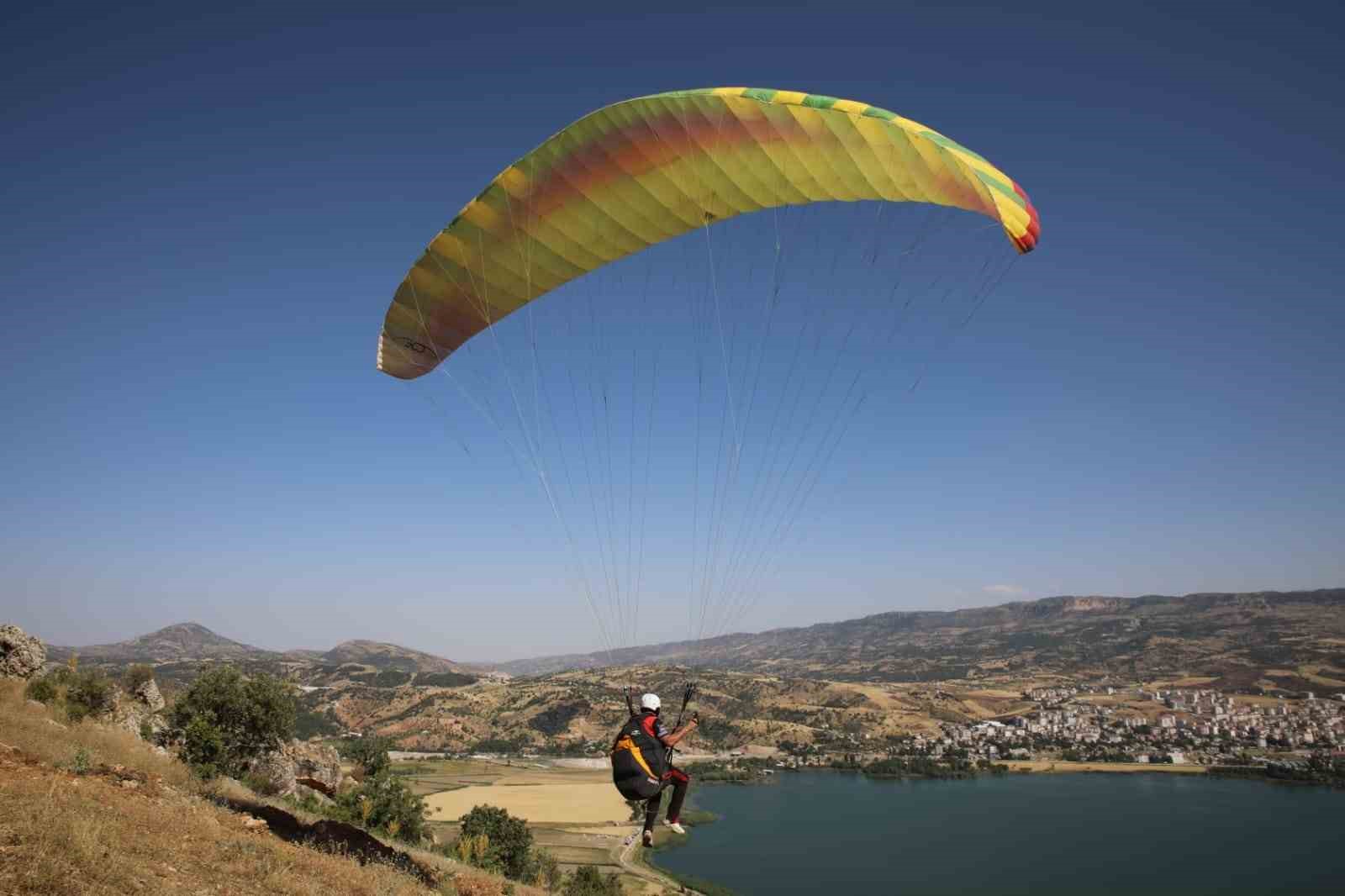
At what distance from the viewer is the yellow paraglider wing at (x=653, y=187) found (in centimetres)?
854

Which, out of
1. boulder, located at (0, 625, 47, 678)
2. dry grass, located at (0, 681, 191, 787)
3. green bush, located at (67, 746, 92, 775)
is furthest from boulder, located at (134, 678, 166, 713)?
green bush, located at (67, 746, 92, 775)

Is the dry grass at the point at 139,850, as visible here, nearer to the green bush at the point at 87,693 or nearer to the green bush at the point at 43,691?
the green bush at the point at 87,693

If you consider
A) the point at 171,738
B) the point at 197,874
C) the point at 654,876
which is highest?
the point at 197,874

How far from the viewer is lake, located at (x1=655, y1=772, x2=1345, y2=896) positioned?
4894 centimetres

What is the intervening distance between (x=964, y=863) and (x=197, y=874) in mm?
59970

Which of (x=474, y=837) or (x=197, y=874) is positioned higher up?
(x=197, y=874)

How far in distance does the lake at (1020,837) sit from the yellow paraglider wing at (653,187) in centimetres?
4824

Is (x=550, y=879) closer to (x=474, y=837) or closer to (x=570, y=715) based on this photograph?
(x=474, y=837)

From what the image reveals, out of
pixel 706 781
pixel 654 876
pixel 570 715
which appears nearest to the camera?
pixel 654 876

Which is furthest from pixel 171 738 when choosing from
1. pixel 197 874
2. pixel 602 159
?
pixel 602 159

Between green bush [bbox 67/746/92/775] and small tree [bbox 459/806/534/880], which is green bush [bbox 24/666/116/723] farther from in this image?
small tree [bbox 459/806/534/880]

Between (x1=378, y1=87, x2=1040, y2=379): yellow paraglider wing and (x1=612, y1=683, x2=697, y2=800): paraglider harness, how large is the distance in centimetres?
664

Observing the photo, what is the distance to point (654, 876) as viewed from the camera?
43.0 meters

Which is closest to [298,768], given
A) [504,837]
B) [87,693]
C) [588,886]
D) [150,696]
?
[150,696]
